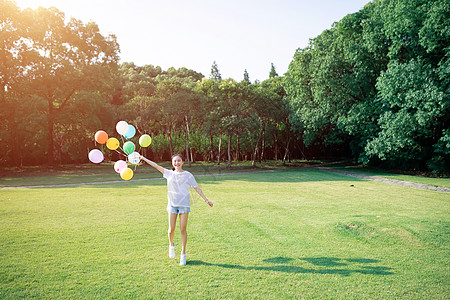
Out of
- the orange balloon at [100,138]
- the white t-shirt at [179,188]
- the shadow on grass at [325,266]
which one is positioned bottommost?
the shadow on grass at [325,266]

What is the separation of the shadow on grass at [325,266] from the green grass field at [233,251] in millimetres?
16

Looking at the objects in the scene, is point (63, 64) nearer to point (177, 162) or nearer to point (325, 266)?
point (177, 162)

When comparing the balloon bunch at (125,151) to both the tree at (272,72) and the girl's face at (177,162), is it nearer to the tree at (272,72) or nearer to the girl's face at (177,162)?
the girl's face at (177,162)

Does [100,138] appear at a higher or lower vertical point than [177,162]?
Result: higher

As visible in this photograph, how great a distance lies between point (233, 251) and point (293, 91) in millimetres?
21085

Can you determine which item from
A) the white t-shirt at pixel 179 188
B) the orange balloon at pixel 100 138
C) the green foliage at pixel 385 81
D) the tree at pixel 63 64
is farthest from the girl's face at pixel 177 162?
the tree at pixel 63 64

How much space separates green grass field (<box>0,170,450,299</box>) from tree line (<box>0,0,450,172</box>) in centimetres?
880

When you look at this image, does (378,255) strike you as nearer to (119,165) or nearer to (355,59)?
(119,165)

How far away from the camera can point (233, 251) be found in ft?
17.6

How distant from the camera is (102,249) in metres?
5.45

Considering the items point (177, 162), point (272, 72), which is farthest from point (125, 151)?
point (272, 72)

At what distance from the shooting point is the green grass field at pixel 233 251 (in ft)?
13.1

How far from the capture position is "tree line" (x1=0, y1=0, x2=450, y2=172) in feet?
51.3

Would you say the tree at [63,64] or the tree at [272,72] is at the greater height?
the tree at [272,72]
